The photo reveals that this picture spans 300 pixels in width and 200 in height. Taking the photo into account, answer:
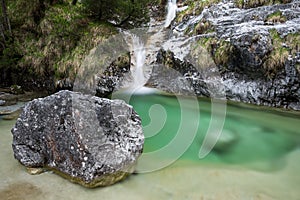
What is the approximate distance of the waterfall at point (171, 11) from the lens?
12.7 metres

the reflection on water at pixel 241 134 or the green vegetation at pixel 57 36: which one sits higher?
the green vegetation at pixel 57 36

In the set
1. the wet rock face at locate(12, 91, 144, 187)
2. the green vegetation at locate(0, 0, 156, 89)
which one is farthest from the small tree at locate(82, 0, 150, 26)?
the wet rock face at locate(12, 91, 144, 187)

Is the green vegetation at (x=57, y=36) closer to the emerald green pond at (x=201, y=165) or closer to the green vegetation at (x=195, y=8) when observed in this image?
the green vegetation at (x=195, y=8)

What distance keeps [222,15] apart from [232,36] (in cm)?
176

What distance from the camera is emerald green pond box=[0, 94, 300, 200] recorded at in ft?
13.1

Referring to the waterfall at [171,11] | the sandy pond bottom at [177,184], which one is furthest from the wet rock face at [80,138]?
the waterfall at [171,11]

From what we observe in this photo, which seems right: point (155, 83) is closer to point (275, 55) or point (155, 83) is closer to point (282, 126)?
point (275, 55)

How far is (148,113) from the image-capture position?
7551 mm

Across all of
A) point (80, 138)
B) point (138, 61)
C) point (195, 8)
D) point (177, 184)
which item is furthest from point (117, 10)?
point (177, 184)

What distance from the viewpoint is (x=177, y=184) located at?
4.23 meters

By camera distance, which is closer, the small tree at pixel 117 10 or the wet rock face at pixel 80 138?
the wet rock face at pixel 80 138

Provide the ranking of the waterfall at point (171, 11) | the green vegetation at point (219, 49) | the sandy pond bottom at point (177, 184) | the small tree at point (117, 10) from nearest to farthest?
the sandy pond bottom at point (177, 184) → the green vegetation at point (219, 49) → the small tree at point (117, 10) → the waterfall at point (171, 11)

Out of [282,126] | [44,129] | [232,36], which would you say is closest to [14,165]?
[44,129]

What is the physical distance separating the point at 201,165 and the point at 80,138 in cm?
216
